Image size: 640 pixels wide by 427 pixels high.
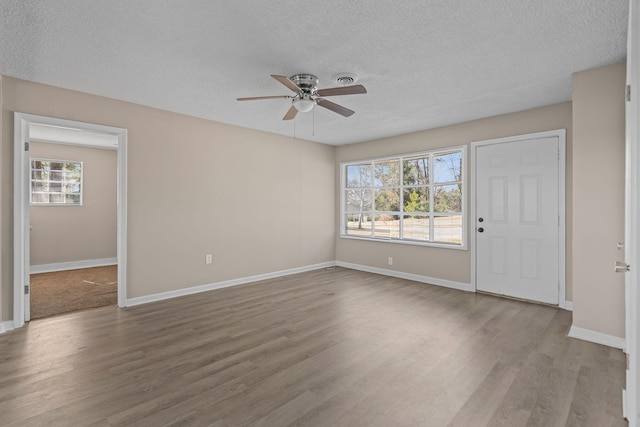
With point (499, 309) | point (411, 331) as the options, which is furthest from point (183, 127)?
point (499, 309)

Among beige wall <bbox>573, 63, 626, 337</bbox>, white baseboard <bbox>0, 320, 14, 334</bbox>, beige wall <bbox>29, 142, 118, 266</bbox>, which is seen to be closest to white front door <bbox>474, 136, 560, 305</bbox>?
beige wall <bbox>573, 63, 626, 337</bbox>

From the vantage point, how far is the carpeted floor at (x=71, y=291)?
389 centimetres

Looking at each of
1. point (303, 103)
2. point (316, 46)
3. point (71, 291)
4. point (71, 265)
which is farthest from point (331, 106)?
point (71, 265)

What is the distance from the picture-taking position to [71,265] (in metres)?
6.26

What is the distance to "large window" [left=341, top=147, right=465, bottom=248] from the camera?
4938 millimetres

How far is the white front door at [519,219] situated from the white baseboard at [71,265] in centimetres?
724

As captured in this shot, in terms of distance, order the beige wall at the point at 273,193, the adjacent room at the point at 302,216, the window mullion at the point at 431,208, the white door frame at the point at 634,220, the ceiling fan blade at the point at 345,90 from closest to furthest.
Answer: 1. the white door frame at the point at 634,220
2. the adjacent room at the point at 302,216
3. the ceiling fan blade at the point at 345,90
4. the beige wall at the point at 273,193
5. the window mullion at the point at 431,208

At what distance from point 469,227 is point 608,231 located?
186 centimetres

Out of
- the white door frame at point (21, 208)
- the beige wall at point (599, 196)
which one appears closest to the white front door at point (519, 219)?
the beige wall at point (599, 196)

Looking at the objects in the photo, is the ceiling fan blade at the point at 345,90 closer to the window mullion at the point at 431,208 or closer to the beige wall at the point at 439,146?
the beige wall at the point at 439,146

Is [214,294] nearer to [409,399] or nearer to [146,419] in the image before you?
[146,419]

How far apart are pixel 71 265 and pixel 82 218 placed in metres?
0.96

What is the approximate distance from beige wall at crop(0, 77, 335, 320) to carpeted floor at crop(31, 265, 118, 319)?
1.98 ft

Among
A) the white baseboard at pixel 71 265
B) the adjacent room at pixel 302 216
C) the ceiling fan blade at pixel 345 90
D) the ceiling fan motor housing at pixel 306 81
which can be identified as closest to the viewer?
the adjacent room at pixel 302 216
